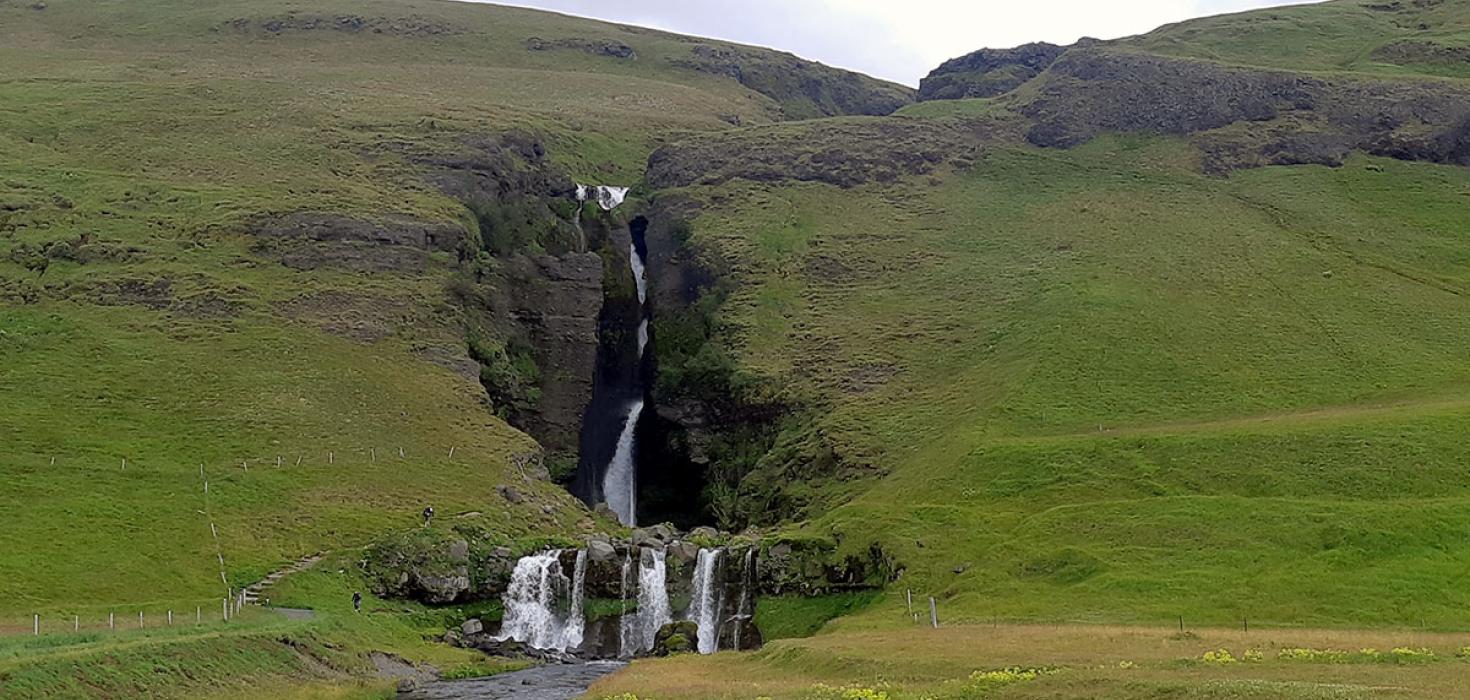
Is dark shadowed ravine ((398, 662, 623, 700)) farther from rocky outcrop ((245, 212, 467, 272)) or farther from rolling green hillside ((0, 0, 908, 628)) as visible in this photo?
rocky outcrop ((245, 212, 467, 272))

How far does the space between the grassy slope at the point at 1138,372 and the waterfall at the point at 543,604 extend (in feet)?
55.1

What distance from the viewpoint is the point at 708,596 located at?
70.9 m

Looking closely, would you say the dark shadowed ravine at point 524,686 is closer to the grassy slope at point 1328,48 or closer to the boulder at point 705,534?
the boulder at point 705,534

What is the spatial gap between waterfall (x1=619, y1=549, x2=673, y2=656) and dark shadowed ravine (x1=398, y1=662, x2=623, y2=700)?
32.8 feet

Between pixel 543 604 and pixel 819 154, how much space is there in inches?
3683

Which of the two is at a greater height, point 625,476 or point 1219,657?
point 1219,657

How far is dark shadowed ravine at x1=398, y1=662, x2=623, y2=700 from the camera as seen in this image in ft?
156

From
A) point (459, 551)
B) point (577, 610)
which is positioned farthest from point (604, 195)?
point (577, 610)

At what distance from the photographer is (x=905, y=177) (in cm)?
14800

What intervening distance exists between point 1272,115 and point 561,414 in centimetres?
10183

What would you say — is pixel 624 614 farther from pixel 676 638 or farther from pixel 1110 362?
pixel 1110 362

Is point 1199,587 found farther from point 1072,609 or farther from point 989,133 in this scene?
point 989,133

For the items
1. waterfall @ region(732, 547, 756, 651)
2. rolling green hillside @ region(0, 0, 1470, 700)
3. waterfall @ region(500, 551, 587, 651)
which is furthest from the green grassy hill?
waterfall @ region(500, 551, 587, 651)

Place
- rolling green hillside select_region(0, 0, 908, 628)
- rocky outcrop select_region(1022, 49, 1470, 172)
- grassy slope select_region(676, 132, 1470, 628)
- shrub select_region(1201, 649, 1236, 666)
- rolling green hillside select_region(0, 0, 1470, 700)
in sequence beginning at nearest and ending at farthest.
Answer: shrub select_region(1201, 649, 1236, 666)
grassy slope select_region(676, 132, 1470, 628)
rolling green hillside select_region(0, 0, 1470, 700)
rolling green hillside select_region(0, 0, 908, 628)
rocky outcrop select_region(1022, 49, 1470, 172)
